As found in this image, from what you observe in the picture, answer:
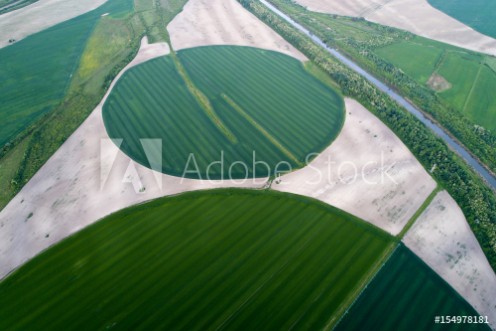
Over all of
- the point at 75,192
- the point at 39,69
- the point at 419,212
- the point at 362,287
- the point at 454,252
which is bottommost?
the point at 454,252

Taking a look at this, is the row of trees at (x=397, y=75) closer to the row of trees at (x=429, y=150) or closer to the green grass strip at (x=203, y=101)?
the row of trees at (x=429, y=150)

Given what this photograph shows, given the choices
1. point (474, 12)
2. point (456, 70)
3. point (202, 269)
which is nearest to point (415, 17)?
point (474, 12)

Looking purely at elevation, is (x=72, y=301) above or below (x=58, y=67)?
below

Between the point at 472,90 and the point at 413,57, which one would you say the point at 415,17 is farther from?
the point at 472,90

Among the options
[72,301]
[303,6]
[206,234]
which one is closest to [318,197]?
[206,234]

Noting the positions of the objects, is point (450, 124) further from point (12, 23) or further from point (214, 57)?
point (12, 23)

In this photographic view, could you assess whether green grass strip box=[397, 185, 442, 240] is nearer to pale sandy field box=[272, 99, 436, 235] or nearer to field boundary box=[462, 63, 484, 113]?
pale sandy field box=[272, 99, 436, 235]

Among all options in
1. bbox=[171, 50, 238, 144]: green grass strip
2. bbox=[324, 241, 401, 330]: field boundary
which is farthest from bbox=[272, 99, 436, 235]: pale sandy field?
bbox=[171, 50, 238, 144]: green grass strip

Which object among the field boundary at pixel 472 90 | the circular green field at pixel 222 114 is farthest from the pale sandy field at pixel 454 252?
the field boundary at pixel 472 90
